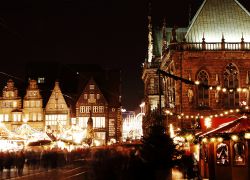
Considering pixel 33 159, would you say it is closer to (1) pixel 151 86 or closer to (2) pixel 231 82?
(2) pixel 231 82

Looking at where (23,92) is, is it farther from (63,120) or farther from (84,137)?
(84,137)

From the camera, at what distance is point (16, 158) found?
31.0 meters

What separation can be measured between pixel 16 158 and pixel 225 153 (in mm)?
14434

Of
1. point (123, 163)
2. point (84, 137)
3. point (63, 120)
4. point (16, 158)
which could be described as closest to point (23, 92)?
point (63, 120)

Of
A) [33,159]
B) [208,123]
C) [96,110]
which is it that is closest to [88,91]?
[96,110]

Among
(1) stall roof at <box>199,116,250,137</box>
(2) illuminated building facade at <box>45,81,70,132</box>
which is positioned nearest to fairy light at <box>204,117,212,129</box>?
(1) stall roof at <box>199,116,250,137</box>

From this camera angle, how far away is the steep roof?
4862 centimetres

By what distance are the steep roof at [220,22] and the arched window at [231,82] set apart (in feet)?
12.0

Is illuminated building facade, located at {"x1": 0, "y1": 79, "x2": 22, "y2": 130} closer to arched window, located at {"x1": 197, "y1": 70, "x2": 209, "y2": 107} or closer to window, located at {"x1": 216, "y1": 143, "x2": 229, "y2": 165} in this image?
arched window, located at {"x1": 197, "y1": 70, "x2": 209, "y2": 107}

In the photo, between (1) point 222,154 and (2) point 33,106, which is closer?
(1) point 222,154

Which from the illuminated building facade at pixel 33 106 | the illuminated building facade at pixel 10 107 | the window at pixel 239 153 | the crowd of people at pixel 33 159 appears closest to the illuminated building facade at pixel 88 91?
the illuminated building facade at pixel 33 106

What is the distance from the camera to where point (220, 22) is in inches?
1946

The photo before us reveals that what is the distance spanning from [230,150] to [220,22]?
2965 cm

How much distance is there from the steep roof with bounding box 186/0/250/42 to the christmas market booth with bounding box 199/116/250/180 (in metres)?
26.1
